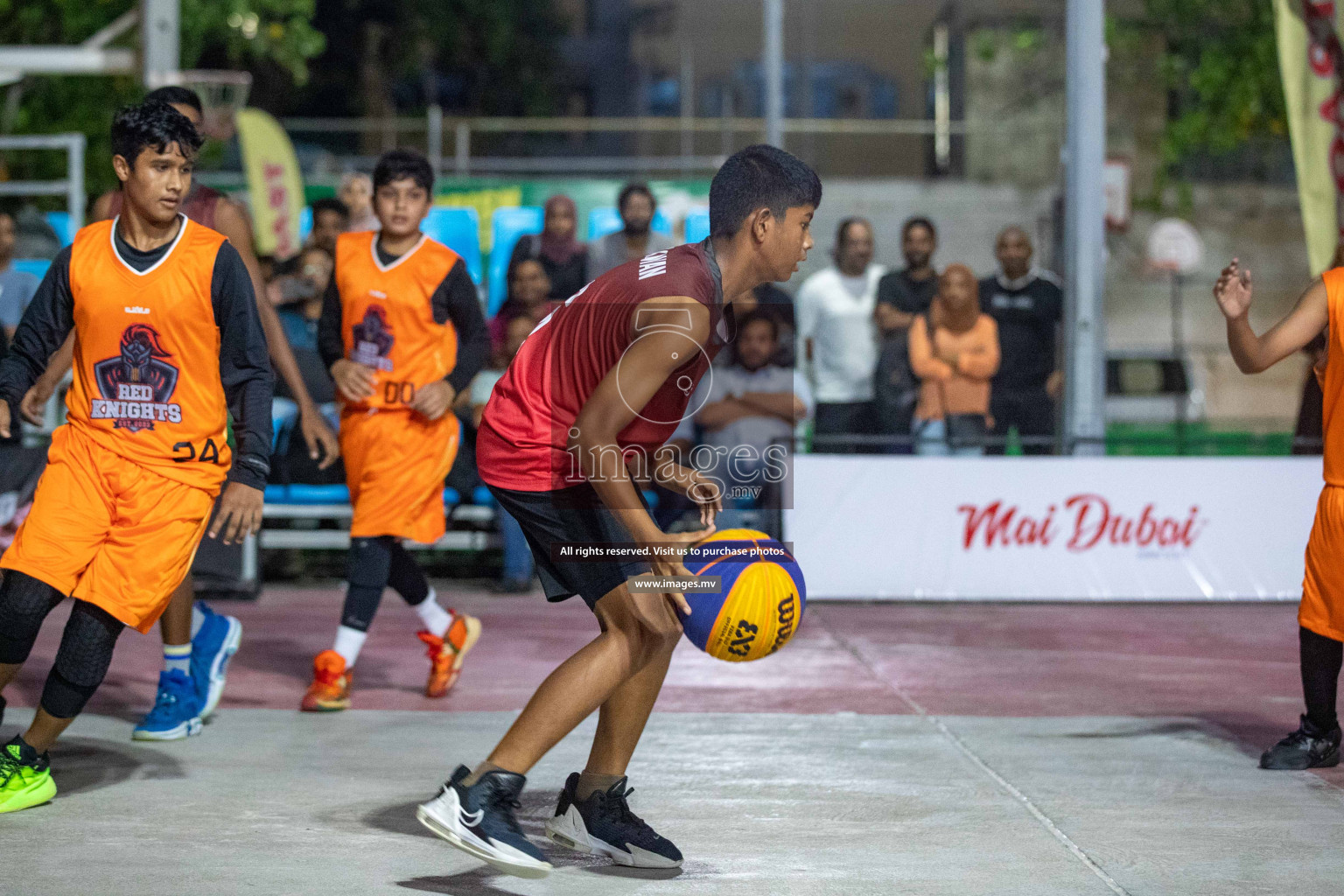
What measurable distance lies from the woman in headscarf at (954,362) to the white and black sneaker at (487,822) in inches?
267

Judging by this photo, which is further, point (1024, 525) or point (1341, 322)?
point (1024, 525)

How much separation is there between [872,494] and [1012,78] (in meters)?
19.5

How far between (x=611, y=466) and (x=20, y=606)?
2.05m

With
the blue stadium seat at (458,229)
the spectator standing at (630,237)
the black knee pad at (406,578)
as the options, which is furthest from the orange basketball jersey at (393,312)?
the blue stadium seat at (458,229)

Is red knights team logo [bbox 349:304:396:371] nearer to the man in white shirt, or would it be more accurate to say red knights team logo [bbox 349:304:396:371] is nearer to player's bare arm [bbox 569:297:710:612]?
player's bare arm [bbox 569:297:710:612]

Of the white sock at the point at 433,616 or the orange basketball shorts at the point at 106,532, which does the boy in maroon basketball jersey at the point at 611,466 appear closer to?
the orange basketball shorts at the point at 106,532

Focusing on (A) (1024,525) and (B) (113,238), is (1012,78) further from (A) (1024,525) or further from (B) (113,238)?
(B) (113,238)

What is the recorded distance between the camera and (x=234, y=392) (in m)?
5.16

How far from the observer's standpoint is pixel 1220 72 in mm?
26000

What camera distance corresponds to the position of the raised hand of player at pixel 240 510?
5.02m

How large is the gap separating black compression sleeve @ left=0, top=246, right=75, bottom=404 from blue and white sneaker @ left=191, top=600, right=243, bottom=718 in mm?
1468

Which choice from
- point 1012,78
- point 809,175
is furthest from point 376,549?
point 1012,78

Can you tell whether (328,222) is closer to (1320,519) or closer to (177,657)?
(177,657)

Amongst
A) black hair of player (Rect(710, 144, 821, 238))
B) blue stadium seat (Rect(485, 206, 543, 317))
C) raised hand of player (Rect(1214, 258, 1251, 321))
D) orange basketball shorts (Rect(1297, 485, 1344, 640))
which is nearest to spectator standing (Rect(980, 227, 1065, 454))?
blue stadium seat (Rect(485, 206, 543, 317))
